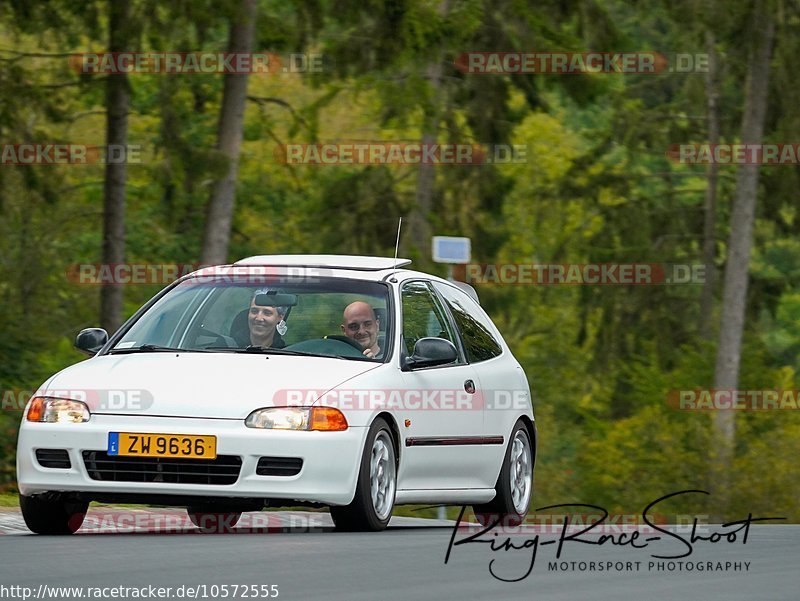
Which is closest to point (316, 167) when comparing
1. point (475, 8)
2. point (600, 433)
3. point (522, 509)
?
point (600, 433)

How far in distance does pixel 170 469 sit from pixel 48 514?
3.21ft

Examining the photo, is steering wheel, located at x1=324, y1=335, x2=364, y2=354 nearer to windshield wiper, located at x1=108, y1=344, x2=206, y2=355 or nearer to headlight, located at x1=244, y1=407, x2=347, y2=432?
windshield wiper, located at x1=108, y1=344, x2=206, y2=355

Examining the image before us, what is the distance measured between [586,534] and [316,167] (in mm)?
29174

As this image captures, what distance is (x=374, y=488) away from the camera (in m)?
10.7

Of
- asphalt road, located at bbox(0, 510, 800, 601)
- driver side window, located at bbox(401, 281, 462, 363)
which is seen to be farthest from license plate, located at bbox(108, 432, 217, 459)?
driver side window, located at bbox(401, 281, 462, 363)

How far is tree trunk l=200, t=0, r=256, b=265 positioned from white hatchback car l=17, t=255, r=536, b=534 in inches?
541

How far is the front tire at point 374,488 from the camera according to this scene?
10.4 metres

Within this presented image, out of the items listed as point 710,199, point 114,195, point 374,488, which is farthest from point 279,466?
point 710,199

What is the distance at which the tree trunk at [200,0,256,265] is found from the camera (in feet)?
87.1

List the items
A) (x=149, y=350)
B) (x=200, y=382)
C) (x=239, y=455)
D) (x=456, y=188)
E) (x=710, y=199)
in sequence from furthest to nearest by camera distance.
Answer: (x=710, y=199) → (x=456, y=188) → (x=149, y=350) → (x=200, y=382) → (x=239, y=455)

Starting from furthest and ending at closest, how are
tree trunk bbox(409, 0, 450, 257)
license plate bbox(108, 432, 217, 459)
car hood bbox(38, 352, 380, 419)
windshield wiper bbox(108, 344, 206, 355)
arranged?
tree trunk bbox(409, 0, 450, 257) → windshield wiper bbox(108, 344, 206, 355) → car hood bbox(38, 352, 380, 419) → license plate bbox(108, 432, 217, 459)

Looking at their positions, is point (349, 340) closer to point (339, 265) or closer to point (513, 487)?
point (339, 265)

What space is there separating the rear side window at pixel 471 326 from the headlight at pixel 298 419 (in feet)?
8.26

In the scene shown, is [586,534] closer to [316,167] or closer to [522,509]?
[522,509]
